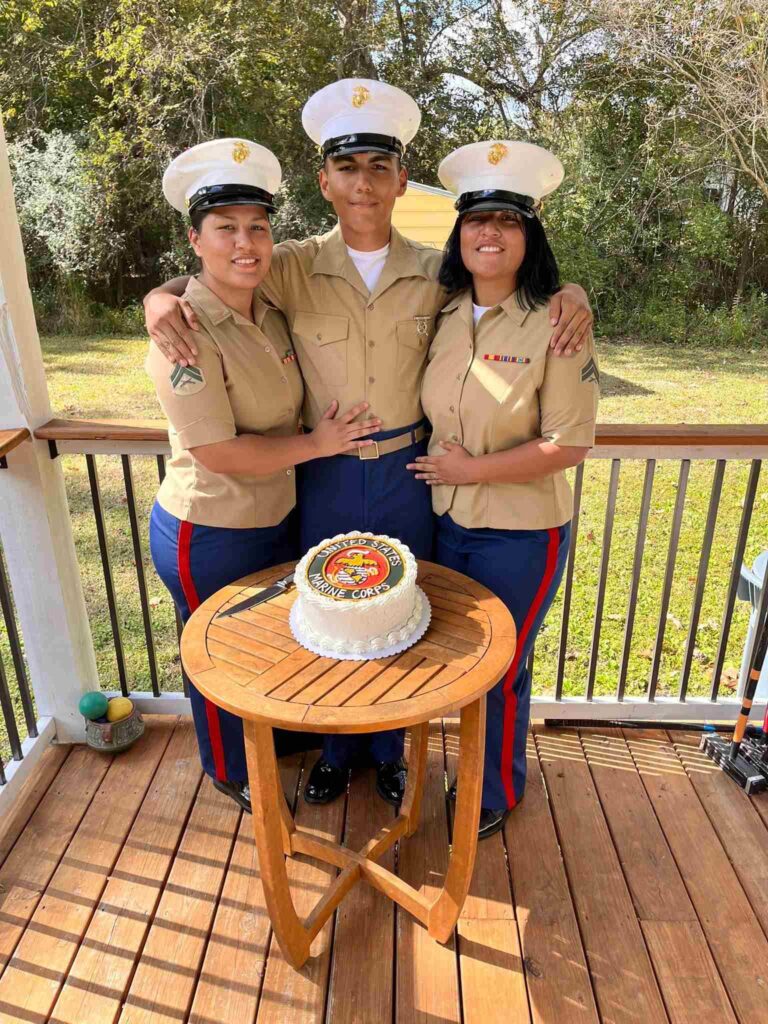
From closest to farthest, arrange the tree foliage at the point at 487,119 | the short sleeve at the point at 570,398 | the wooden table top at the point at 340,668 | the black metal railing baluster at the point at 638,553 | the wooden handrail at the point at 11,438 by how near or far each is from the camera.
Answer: the wooden table top at the point at 340,668
the short sleeve at the point at 570,398
the wooden handrail at the point at 11,438
the black metal railing baluster at the point at 638,553
the tree foliage at the point at 487,119

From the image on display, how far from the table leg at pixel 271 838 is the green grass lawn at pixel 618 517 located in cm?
189

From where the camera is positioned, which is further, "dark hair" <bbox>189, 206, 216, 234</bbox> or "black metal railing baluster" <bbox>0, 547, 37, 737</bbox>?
"black metal railing baluster" <bbox>0, 547, 37, 737</bbox>

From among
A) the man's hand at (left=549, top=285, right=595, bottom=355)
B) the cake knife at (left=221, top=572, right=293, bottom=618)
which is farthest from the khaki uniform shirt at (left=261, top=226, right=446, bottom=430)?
the cake knife at (left=221, top=572, right=293, bottom=618)

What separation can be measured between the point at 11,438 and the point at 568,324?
1.51 metres

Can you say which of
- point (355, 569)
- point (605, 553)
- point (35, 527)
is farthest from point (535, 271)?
point (35, 527)

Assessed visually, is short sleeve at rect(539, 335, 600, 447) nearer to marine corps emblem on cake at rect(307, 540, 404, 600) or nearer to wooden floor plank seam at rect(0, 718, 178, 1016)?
marine corps emblem on cake at rect(307, 540, 404, 600)

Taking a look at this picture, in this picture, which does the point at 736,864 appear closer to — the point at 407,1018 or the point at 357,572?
the point at 407,1018

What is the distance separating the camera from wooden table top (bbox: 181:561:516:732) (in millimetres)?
1404

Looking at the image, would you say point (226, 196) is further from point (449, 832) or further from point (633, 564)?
point (633, 564)

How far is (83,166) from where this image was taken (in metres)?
10.4

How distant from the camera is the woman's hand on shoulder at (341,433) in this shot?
6.08ft

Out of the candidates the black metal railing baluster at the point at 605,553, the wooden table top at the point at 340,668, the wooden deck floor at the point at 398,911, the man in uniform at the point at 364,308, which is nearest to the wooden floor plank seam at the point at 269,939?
the wooden deck floor at the point at 398,911

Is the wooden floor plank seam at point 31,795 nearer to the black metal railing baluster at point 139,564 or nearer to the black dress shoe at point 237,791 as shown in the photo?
the black metal railing baluster at point 139,564

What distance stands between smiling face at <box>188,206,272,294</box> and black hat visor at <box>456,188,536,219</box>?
486 mm
